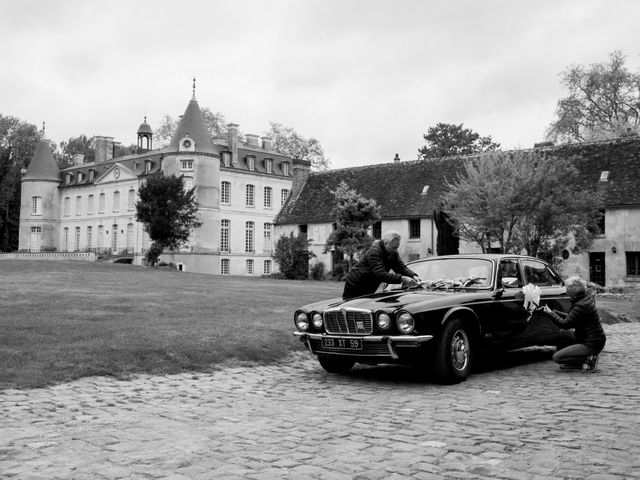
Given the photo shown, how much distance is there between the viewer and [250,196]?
68312mm

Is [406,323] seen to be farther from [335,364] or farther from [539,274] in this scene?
[539,274]

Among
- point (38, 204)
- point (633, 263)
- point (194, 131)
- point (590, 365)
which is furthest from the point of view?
point (38, 204)

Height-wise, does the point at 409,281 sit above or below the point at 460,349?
above

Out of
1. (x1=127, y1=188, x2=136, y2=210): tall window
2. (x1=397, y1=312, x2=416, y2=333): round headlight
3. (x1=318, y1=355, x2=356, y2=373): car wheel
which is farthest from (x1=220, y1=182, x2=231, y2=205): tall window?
(x1=397, y1=312, x2=416, y2=333): round headlight

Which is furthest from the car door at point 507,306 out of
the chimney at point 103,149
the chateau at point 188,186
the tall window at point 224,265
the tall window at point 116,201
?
the chimney at point 103,149

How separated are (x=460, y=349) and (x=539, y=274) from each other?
3.03 metres

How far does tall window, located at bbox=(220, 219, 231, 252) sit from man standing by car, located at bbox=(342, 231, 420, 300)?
185 ft

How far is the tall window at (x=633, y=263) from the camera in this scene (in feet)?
130

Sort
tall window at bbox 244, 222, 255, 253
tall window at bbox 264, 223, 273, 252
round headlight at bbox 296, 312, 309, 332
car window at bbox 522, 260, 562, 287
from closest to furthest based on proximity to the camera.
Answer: round headlight at bbox 296, 312, 309, 332 → car window at bbox 522, 260, 562, 287 → tall window at bbox 244, 222, 255, 253 → tall window at bbox 264, 223, 273, 252

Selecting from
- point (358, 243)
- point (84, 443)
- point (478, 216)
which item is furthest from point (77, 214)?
point (84, 443)

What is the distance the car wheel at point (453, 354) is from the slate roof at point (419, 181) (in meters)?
31.8

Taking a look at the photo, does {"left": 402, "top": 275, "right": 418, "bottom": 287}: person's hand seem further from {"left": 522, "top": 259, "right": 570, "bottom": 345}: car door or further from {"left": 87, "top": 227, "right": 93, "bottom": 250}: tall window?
{"left": 87, "top": 227, "right": 93, "bottom": 250}: tall window

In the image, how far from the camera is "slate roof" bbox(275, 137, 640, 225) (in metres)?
40.8

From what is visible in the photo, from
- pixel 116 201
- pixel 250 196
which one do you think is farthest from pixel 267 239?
pixel 116 201
